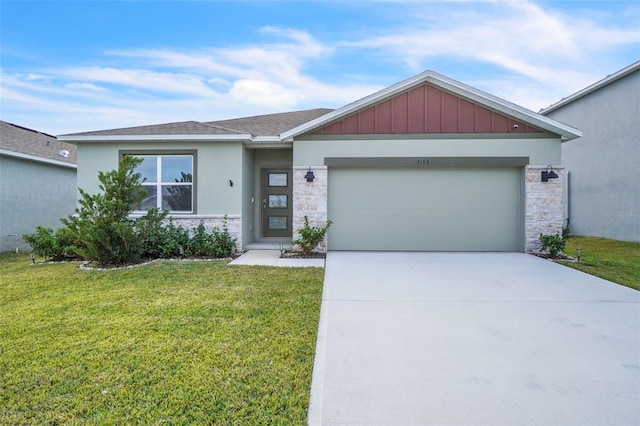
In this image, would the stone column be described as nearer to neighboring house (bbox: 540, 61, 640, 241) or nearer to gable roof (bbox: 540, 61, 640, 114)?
neighboring house (bbox: 540, 61, 640, 241)

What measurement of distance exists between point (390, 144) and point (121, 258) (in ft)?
22.9

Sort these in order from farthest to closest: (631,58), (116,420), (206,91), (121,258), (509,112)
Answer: (206,91) < (631,58) < (509,112) < (121,258) < (116,420)

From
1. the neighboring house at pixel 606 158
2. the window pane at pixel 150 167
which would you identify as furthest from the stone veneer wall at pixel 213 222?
the neighboring house at pixel 606 158

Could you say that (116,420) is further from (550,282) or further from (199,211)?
(199,211)

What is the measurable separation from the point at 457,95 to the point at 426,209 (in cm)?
305

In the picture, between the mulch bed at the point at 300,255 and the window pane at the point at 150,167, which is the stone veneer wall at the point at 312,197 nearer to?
the mulch bed at the point at 300,255

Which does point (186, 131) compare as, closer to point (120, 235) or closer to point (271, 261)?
point (120, 235)

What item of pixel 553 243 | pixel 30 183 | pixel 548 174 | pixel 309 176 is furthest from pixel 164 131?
pixel 553 243

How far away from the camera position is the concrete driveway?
2230mm

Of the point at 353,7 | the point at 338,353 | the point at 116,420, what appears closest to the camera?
the point at 116,420

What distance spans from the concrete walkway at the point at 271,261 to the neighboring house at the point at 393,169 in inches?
32.3

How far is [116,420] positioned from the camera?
2.09 m

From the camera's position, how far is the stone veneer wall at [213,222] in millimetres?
8617

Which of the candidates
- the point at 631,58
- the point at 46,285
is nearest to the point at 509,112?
the point at 631,58
